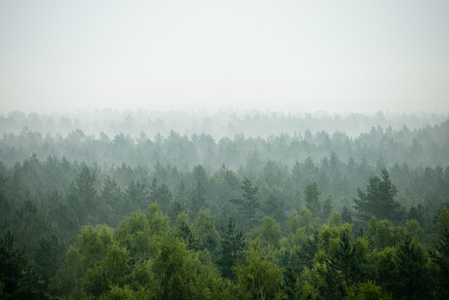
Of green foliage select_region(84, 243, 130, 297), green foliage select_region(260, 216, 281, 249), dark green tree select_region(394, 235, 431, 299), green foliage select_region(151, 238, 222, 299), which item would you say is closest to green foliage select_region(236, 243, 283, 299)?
green foliage select_region(151, 238, 222, 299)

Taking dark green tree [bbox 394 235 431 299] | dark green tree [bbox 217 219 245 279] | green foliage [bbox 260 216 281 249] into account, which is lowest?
green foliage [bbox 260 216 281 249]

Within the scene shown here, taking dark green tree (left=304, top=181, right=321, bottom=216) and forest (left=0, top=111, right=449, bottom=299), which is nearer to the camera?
forest (left=0, top=111, right=449, bottom=299)

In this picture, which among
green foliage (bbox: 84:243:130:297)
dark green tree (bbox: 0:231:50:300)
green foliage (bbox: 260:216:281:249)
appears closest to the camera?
dark green tree (bbox: 0:231:50:300)

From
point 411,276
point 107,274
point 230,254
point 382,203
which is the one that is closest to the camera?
point 411,276

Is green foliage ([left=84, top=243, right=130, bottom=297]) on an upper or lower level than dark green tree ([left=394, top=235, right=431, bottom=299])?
lower

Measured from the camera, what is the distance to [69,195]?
57062mm

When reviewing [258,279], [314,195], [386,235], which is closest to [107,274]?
[258,279]

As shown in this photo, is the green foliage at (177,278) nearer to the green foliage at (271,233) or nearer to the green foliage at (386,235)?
the green foliage at (271,233)

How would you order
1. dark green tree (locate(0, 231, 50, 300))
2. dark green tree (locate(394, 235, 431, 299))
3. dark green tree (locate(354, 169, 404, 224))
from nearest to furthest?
dark green tree (locate(0, 231, 50, 300)), dark green tree (locate(394, 235, 431, 299)), dark green tree (locate(354, 169, 404, 224))

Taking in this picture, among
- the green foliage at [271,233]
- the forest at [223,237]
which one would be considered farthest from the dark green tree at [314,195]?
the green foliage at [271,233]

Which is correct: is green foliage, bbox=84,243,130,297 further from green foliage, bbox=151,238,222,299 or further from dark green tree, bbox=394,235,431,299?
dark green tree, bbox=394,235,431,299

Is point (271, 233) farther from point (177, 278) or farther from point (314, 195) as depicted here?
point (177, 278)

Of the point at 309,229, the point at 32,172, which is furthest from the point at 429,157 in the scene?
the point at 32,172

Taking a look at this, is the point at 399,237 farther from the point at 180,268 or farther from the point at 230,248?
the point at 180,268
